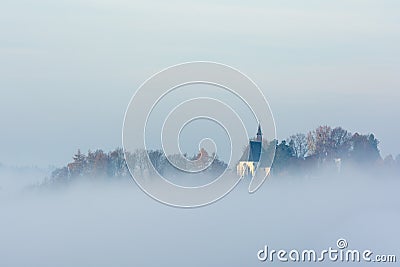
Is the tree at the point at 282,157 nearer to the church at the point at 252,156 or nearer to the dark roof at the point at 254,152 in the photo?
the church at the point at 252,156

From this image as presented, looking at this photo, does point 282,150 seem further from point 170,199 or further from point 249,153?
point 170,199

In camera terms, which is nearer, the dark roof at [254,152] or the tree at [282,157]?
the dark roof at [254,152]

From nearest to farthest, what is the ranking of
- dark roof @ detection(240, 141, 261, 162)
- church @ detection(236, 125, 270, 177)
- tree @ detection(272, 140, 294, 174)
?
church @ detection(236, 125, 270, 177), dark roof @ detection(240, 141, 261, 162), tree @ detection(272, 140, 294, 174)

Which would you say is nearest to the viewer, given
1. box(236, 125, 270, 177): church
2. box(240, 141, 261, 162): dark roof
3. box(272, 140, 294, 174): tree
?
box(236, 125, 270, 177): church


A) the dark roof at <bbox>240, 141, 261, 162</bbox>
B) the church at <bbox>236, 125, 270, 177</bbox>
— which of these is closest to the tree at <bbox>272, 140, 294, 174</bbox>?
the church at <bbox>236, 125, 270, 177</bbox>

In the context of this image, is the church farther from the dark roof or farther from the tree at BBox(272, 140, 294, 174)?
the tree at BBox(272, 140, 294, 174)

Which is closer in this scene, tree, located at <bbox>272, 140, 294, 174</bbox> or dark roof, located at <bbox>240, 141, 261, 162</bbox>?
dark roof, located at <bbox>240, 141, 261, 162</bbox>

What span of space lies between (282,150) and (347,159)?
5803 mm

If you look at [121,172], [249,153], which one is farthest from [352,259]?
[121,172]

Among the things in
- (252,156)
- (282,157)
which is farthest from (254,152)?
(282,157)

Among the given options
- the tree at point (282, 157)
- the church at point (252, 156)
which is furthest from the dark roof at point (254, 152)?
the tree at point (282, 157)

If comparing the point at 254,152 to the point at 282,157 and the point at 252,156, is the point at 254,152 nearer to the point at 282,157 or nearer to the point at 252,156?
the point at 252,156

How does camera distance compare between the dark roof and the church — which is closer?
the church

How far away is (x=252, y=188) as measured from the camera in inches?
2635
